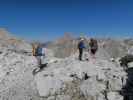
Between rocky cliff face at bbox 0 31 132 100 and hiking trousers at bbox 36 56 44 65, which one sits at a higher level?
hiking trousers at bbox 36 56 44 65

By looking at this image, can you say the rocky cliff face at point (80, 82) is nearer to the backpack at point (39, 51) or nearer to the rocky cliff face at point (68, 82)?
the rocky cliff face at point (68, 82)

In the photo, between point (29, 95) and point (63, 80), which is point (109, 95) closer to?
point (63, 80)

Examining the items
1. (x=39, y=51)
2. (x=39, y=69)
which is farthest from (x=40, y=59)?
(x=39, y=69)

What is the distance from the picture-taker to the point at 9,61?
25.3 metres

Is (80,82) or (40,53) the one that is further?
(40,53)

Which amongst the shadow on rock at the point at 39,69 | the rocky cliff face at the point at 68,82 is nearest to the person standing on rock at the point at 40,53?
the shadow on rock at the point at 39,69

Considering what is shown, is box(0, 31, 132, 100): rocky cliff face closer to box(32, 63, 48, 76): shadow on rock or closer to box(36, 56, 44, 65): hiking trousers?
box(32, 63, 48, 76): shadow on rock

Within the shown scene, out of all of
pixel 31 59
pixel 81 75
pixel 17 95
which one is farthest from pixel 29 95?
pixel 31 59

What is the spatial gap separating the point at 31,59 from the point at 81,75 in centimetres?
754

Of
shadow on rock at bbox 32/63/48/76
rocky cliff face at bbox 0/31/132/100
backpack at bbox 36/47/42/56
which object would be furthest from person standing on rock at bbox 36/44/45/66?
rocky cliff face at bbox 0/31/132/100

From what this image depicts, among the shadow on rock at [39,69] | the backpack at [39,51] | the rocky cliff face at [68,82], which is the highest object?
the backpack at [39,51]

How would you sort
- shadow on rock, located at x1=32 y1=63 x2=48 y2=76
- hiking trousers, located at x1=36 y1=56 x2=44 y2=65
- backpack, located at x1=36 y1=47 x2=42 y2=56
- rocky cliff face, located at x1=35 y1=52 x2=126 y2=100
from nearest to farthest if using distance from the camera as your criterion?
1. rocky cliff face, located at x1=35 y1=52 x2=126 y2=100
2. shadow on rock, located at x1=32 y1=63 x2=48 y2=76
3. backpack, located at x1=36 y1=47 x2=42 y2=56
4. hiking trousers, located at x1=36 y1=56 x2=44 y2=65

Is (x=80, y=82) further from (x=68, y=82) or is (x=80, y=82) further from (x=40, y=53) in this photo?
(x=40, y=53)

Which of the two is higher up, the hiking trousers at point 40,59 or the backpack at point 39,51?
the backpack at point 39,51
